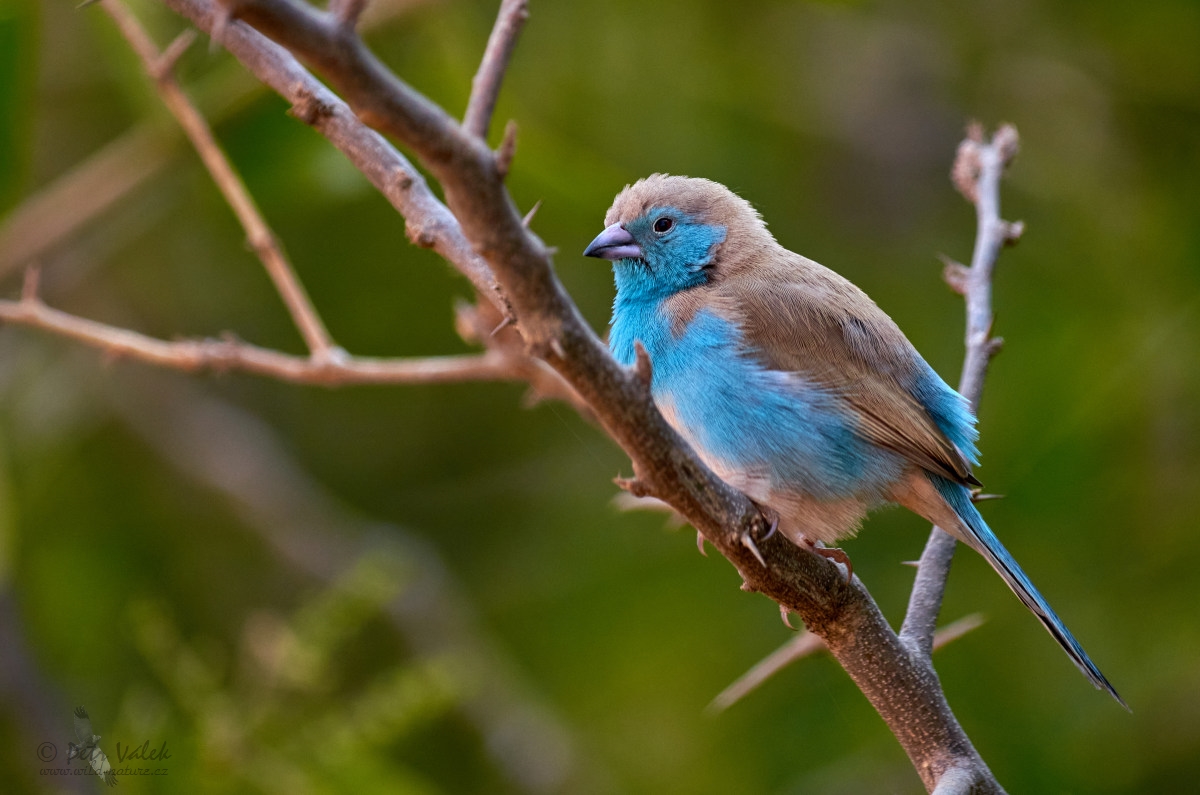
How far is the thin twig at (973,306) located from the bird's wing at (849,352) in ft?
0.44

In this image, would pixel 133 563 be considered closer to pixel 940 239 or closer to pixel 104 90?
pixel 104 90

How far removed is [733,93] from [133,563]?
133 inches

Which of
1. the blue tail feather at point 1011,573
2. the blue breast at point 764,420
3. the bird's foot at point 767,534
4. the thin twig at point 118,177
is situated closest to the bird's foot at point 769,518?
the bird's foot at point 767,534

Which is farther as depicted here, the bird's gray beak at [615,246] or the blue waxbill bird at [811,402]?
the bird's gray beak at [615,246]

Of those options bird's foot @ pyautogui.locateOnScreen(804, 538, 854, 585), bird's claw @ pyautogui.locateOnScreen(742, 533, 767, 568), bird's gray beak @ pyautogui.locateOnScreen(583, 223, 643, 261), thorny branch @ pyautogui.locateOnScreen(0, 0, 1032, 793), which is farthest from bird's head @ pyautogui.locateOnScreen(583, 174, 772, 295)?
bird's claw @ pyautogui.locateOnScreen(742, 533, 767, 568)

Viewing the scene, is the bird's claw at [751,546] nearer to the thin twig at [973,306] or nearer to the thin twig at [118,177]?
the thin twig at [973,306]

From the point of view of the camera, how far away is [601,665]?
5.11 meters

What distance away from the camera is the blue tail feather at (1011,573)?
95.3 inches

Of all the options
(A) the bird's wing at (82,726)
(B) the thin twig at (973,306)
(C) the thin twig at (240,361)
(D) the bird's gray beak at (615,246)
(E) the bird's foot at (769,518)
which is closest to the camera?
(E) the bird's foot at (769,518)

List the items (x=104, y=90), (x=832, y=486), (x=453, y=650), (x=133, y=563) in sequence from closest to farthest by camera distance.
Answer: (x=832, y=486)
(x=453, y=650)
(x=133, y=563)
(x=104, y=90)

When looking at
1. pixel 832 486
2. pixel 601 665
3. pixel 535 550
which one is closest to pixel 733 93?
pixel 535 550

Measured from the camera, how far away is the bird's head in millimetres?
3070

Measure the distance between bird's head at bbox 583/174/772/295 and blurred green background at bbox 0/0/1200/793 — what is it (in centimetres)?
138

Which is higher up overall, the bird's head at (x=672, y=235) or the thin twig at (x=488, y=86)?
the thin twig at (x=488, y=86)
